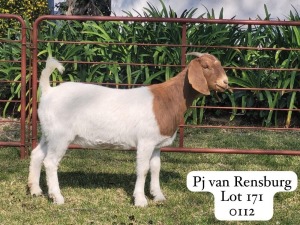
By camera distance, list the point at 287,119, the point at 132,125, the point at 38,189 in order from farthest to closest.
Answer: the point at 287,119 < the point at 38,189 < the point at 132,125

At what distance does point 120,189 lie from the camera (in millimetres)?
6527

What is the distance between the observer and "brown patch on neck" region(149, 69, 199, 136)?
5844 mm

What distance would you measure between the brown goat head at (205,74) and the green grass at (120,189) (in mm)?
1005

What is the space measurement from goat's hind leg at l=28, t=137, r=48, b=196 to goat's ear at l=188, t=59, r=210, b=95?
1433 mm

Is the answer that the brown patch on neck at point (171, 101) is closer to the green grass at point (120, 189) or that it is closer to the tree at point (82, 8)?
the green grass at point (120, 189)

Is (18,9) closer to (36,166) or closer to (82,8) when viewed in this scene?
(82,8)

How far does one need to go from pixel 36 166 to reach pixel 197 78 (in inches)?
63.8

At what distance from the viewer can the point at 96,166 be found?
762 centimetres

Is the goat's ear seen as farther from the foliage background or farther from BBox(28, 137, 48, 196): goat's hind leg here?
the foliage background

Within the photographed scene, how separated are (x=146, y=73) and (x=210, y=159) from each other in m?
2.47

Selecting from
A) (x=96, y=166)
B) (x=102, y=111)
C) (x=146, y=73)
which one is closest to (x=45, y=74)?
(x=102, y=111)

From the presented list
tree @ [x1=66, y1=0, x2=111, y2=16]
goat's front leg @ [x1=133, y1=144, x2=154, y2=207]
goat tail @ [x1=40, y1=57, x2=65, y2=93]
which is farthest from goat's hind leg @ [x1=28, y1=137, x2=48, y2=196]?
tree @ [x1=66, y1=0, x2=111, y2=16]

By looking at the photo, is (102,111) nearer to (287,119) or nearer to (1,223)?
(1,223)

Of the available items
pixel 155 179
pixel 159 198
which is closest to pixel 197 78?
pixel 155 179
